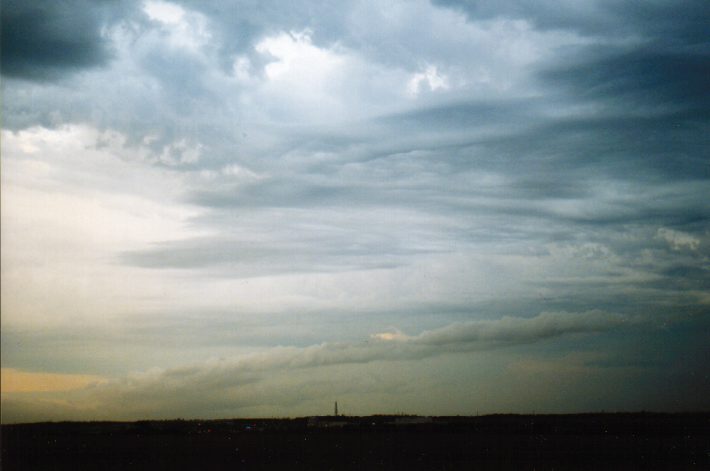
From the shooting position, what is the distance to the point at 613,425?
106562 millimetres

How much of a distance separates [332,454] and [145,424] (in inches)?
3158

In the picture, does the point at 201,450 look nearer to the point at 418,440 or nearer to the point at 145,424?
the point at 418,440

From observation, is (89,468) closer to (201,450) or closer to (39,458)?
(39,458)

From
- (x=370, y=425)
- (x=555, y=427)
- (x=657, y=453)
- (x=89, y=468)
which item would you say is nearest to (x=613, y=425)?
(x=555, y=427)

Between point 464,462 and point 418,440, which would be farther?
point 418,440

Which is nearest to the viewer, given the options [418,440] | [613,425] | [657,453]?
[657,453]

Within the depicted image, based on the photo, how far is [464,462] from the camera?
2088 inches

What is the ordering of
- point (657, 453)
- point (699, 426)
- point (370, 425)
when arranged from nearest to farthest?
1. point (657, 453)
2. point (699, 426)
3. point (370, 425)

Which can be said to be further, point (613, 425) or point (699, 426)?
point (613, 425)

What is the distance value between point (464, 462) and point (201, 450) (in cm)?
2799

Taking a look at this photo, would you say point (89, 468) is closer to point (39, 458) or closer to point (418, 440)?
point (39, 458)

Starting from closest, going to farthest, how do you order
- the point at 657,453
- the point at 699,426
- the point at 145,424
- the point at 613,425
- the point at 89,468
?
the point at 89,468, the point at 657,453, the point at 699,426, the point at 613,425, the point at 145,424

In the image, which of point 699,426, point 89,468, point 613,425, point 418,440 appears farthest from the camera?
point 613,425

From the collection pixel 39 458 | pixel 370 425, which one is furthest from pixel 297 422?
pixel 39 458
